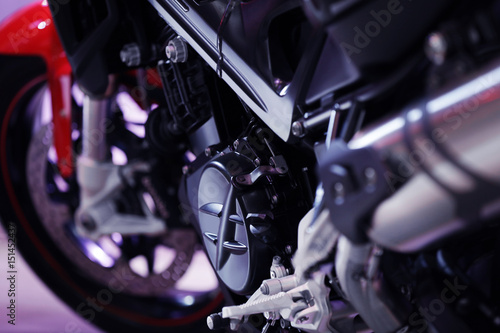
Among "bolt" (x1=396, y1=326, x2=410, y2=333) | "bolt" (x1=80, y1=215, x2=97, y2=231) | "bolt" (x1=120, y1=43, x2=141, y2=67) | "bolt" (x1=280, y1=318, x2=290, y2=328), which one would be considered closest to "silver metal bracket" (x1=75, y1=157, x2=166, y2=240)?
"bolt" (x1=80, y1=215, x2=97, y2=231)

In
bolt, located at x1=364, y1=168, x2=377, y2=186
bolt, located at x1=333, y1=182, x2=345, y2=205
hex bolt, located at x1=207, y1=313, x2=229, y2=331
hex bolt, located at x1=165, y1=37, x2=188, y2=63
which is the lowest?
hex bolt, located at x1=207, y1=313, x2=229, y2=331

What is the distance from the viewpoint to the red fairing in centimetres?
151

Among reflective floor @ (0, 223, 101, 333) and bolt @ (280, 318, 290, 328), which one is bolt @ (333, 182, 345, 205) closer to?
bolt @ (280, 318, 290, 328)

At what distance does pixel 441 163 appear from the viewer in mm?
584

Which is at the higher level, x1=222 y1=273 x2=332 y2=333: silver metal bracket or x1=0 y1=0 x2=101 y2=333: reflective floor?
A: x1=222 y1=273 x2=332 y2=333: silver metal bracket

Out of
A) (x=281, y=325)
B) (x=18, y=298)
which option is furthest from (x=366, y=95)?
(x=18, y=298)

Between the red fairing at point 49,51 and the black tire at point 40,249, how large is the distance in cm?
5

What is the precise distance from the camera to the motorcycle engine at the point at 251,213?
92 centimetres

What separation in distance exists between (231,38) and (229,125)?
7.2 inches

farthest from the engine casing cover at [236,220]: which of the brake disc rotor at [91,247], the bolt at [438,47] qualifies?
the brake disc rotor at [91,247]

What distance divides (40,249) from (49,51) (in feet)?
1.64

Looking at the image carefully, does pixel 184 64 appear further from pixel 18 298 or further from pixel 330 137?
pixel 18 298

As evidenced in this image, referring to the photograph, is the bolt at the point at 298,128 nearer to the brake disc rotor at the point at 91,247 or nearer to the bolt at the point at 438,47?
the bolt at the point at 438,47

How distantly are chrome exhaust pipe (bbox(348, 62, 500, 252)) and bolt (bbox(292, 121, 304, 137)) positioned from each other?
183mm
